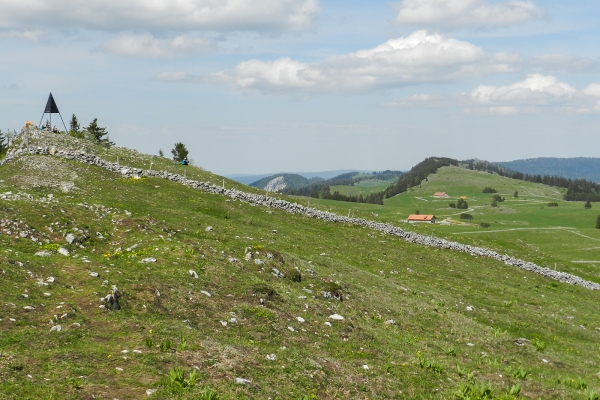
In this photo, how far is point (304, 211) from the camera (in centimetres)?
5516

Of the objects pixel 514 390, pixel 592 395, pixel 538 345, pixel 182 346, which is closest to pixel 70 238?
Answer: pixel 182 346

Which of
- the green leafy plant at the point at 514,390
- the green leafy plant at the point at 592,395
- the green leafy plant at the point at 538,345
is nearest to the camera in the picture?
the green leafy plant at the point at 514,390

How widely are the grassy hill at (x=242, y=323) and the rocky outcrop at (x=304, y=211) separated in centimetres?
1318

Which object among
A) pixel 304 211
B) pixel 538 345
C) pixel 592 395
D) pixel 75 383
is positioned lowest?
pixel 538 345

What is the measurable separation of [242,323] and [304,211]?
36.4 meters

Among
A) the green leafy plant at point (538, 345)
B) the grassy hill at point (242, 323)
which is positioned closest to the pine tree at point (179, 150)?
the grassy hill at point (242, 323)

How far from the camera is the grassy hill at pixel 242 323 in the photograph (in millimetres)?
13961

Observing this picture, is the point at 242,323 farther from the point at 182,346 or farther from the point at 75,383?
the point at 75,383

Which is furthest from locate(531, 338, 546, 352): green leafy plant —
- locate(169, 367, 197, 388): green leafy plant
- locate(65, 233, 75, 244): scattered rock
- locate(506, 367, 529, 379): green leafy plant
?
locate(65, 233, 75, 244): scattered rock

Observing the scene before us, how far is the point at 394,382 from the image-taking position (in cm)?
1673

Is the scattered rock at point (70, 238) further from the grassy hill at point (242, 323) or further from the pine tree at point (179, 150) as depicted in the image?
the pine tree at point (179, 150)

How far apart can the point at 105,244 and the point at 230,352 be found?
42.0ft

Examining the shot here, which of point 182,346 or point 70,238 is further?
point 70,238

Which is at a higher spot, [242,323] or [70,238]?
[70,238]
